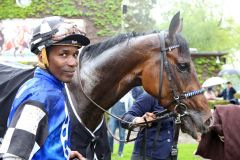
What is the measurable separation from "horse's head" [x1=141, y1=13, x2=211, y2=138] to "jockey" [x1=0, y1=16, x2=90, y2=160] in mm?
1312

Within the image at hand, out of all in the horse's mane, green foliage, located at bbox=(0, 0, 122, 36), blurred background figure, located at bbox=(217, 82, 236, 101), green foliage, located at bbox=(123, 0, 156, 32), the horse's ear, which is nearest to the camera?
the horse's ear

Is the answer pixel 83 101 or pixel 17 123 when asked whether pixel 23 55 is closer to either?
pixel 83 101

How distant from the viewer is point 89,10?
42.7 feet

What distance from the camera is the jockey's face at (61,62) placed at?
92.7 inches

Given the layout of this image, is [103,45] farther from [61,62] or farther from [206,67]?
[206,67]

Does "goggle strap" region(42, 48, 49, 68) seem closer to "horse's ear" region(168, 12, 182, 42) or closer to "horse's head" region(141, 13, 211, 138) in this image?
"horse's head" region(141, 13, 211, 138)

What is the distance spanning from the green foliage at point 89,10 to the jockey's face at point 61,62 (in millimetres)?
10608

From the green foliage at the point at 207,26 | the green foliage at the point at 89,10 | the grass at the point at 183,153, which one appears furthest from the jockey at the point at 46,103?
the green foliage at the point at 207,26

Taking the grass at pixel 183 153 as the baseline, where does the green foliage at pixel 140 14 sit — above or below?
above

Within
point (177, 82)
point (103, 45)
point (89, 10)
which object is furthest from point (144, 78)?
point (89, 10)

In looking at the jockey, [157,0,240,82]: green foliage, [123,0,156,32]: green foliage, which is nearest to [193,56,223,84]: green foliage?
the jockey

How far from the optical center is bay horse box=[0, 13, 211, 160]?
3750 millimetres

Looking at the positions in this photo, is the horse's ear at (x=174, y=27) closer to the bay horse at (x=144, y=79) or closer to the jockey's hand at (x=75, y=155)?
the bay horse at (x=144, y=79)

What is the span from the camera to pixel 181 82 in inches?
148
